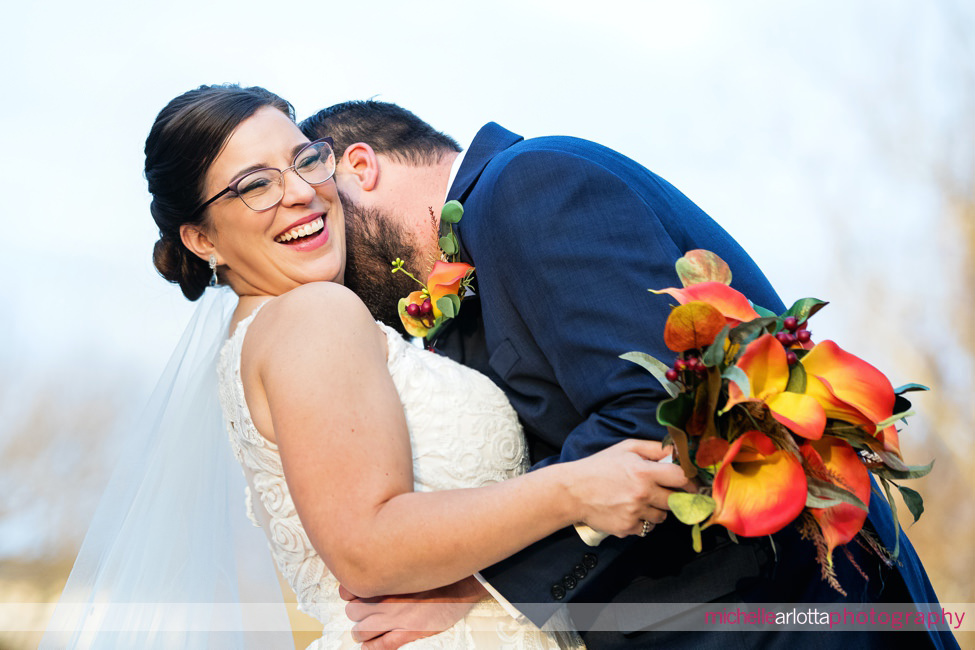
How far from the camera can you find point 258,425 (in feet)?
6.22

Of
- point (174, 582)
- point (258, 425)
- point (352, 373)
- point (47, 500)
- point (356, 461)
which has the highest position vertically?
point (352, 373)

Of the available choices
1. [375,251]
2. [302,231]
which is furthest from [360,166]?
[302,231]

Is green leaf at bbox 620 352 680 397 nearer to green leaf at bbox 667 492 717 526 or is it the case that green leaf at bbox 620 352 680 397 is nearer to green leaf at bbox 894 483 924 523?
green leaf at bbox 667 492 717 526

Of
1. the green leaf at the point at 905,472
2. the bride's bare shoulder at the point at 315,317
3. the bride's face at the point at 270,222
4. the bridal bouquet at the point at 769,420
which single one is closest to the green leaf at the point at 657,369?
the bridal bouquet at the point at 769,420

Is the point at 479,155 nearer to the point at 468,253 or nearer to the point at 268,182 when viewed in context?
the point at 468,253

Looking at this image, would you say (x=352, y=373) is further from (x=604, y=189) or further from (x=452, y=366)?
(x=604, y=189)

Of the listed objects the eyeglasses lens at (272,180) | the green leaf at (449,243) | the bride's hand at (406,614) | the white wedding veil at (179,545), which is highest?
the eyeglasses lens at (272,180)

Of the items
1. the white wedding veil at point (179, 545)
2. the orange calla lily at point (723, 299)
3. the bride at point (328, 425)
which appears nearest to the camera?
the orange calla lily at point (723, 299)

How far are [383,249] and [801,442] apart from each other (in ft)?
5.07

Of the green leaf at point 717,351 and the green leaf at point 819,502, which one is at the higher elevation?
the green leaf at point 717,351

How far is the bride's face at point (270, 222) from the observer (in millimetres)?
2199

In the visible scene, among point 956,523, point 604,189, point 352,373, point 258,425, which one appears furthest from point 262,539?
point 956,523

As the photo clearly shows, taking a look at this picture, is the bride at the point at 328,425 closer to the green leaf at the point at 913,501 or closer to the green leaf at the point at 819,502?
the green leaf at the point at 819,502

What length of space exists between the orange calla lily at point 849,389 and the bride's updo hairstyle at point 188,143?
1592mm
